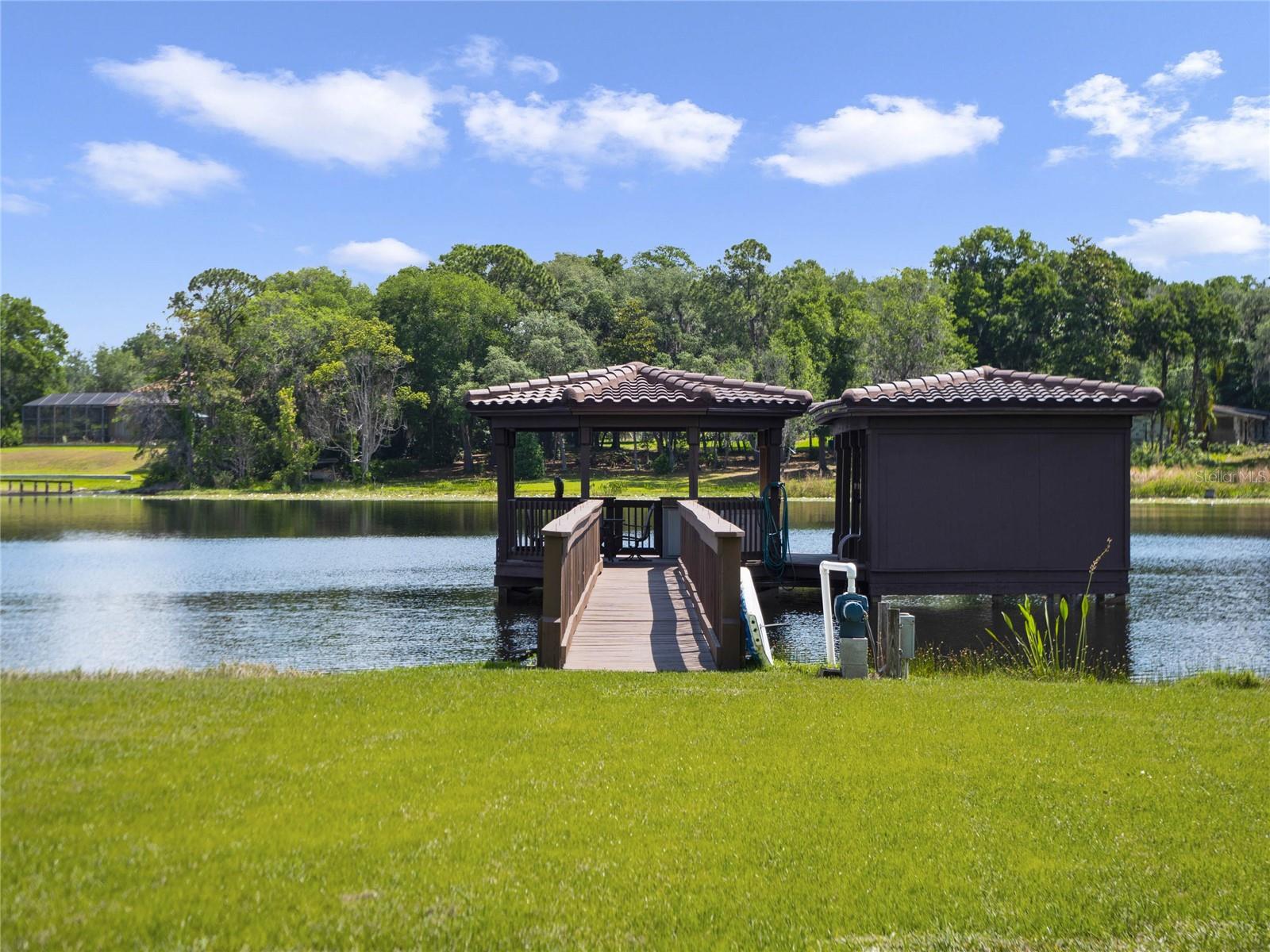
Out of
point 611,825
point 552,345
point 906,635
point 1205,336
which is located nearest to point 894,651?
point 906,635

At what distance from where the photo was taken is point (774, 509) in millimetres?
17281

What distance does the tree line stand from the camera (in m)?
57.0

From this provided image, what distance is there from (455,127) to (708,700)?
2529cm

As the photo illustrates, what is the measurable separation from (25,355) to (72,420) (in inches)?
405

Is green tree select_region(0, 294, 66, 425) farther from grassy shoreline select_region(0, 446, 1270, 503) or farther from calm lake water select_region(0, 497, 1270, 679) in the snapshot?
calm lake water select_region(0, 497, 1270, 679)

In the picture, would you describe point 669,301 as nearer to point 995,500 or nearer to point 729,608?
point 995,500

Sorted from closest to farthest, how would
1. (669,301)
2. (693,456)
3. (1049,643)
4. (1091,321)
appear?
(1049,643) < (693,456) < (1091,321) < (669,301)

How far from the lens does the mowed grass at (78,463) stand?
67.1 m

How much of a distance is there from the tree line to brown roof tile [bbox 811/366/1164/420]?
1465 inches

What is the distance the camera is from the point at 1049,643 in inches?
551

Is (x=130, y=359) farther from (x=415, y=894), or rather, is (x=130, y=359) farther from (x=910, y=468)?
(x=415, y=894)

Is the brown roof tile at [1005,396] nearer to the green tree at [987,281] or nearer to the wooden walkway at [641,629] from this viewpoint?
the wooden walkway at [641,629]

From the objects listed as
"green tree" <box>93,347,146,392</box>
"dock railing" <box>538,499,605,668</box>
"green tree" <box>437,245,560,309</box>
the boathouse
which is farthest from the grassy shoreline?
"green tree" <box>93,347,146,392</box>

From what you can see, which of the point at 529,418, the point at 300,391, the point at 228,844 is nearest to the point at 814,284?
the point at 300,391
